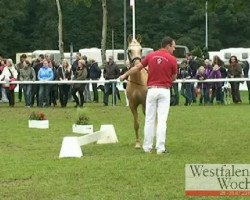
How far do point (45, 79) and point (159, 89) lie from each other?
1390cm

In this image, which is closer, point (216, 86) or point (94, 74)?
point (216, 86)

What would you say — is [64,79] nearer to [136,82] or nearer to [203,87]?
[203,87]

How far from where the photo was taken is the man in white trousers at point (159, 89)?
12.6m

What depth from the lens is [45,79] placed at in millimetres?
26141

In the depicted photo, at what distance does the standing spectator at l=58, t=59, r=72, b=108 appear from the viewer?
2628 cm

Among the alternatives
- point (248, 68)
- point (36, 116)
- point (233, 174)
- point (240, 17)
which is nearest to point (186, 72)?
point (248, 68)

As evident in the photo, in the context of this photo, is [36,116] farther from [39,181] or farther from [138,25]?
[138,25]

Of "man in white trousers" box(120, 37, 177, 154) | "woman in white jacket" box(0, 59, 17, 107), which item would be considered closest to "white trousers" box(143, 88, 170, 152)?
"man in white trousers" box(120, 37, 177, 154)

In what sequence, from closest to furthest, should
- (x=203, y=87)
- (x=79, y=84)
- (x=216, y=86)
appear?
1. (x=79, y=84)
2. (x=216, y=86)
3. (x=203, y=87)

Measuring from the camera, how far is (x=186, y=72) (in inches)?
1107

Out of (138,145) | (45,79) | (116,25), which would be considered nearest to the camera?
(138,145)

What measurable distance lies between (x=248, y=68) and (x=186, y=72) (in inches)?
152

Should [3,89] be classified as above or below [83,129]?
above

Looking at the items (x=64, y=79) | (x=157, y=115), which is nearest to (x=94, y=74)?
(x=64, y=79)
